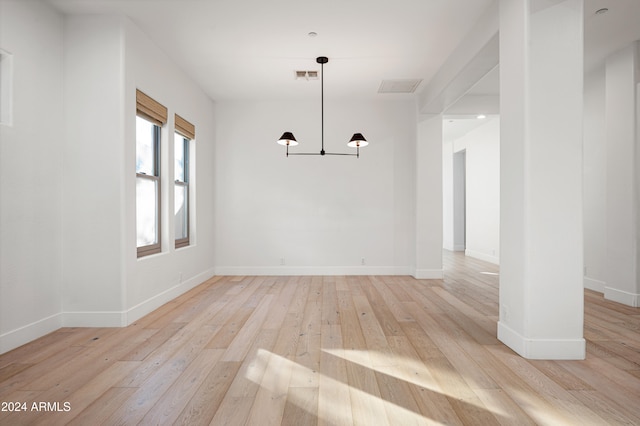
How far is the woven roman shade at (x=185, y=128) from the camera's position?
4.95 m

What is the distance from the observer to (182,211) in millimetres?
5465

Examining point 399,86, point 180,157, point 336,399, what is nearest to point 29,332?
point 336,399

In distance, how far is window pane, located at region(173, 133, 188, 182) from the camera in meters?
5.25

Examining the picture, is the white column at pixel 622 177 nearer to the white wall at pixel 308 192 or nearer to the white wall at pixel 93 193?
the white wall at pixel 308 192

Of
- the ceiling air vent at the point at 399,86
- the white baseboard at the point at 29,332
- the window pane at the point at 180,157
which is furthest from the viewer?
the ceiling air vent at the point at 399,86

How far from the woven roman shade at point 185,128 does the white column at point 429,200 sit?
3577mm

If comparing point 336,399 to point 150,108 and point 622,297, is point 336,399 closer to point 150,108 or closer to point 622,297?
point 150,108

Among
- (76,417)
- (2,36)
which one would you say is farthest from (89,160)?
(76,417)

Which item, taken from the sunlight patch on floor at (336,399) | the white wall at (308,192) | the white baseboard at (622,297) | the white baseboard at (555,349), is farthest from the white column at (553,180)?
the white wall at (308,192)

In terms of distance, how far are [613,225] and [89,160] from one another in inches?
238

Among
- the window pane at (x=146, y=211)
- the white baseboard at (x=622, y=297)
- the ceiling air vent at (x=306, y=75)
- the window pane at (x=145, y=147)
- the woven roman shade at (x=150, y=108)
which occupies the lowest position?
the white baseboard at (x=622, y=297)

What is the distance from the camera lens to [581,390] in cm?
222

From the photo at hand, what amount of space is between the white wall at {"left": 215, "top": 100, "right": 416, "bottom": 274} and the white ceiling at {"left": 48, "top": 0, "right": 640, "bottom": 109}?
40.8 inches

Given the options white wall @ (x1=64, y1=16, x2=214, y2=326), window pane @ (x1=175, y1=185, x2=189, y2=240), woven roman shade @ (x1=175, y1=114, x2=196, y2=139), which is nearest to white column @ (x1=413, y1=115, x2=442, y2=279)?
woven roman shade @ (x1=175, y1=114, x2=196, y2=139)
